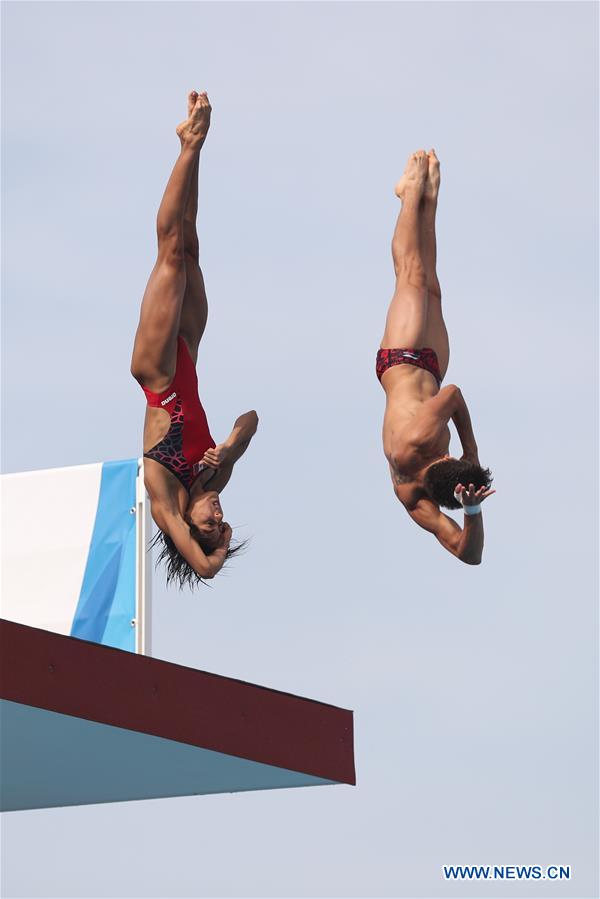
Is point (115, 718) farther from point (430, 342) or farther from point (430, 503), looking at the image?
point (430, 342)

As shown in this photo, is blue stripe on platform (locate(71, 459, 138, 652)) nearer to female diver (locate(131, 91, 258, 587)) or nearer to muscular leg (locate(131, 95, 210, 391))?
female diver (locate(131, 91, 258, 587))

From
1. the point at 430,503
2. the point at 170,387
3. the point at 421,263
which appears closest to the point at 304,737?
the point at 430,503

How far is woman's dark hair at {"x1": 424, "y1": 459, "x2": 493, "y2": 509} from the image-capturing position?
1110 centimetres

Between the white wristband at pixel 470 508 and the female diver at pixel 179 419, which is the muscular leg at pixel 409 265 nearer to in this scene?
the female diver at pixel 179 419

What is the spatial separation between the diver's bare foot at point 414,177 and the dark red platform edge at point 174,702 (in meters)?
3.86

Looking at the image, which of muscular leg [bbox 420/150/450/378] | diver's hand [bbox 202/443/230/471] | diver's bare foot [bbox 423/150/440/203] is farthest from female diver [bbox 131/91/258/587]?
diver's bare foot [bbox 423/150/440/203]

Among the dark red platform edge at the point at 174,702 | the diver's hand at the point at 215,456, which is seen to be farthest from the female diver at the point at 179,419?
the dark red platform edge at the point at 174,702

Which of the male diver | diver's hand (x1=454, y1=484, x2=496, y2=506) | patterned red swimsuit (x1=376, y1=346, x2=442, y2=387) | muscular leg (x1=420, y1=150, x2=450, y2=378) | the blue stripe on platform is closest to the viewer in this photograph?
diver's hand (x1=454, y1=484, x2=496, y2=506)

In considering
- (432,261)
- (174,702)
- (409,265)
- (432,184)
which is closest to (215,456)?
(174,702)

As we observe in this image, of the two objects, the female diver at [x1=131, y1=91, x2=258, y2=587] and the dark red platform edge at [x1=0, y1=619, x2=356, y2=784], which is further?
the female diver at [x1=131, y1=91, x2=258, y2=587]

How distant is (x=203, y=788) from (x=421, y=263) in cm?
426

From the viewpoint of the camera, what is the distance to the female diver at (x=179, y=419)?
1148 centimetres

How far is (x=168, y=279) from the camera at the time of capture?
11.7 meters

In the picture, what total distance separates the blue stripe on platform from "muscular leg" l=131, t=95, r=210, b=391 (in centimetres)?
156
